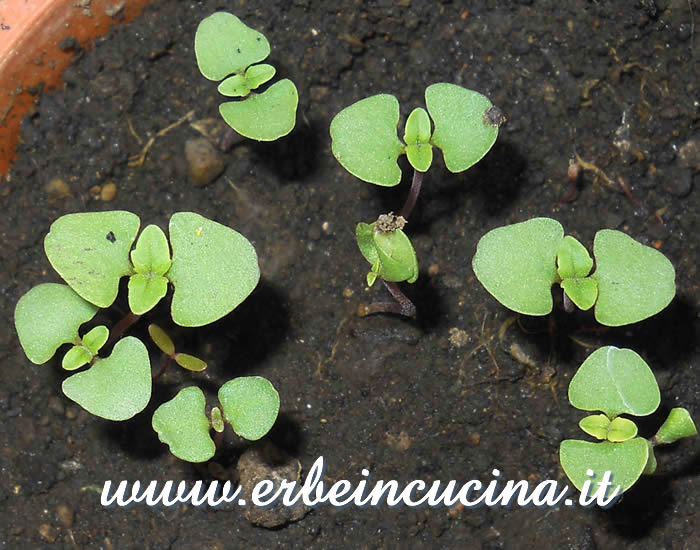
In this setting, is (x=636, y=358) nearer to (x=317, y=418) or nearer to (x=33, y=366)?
(x=317, y=418)

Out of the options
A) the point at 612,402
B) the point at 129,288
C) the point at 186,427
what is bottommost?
the point at 612,402

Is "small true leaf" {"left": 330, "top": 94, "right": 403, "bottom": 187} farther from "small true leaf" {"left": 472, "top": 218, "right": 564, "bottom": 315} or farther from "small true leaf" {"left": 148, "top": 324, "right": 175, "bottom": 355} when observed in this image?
"small true leaf" {"left": 148, "top": 324, "right": 175, "bottom": 355}

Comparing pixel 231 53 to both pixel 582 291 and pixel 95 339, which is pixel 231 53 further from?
pixel 582 291

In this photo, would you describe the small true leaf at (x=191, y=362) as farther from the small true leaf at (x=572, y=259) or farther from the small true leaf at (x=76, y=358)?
the small true leaf at (x=572, y=259)

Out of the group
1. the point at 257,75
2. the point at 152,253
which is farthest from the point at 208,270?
the point at 257,75

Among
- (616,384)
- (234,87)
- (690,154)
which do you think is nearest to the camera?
(616,384)

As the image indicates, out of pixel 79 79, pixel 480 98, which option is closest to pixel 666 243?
pixel 480 98

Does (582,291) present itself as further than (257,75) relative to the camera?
No
